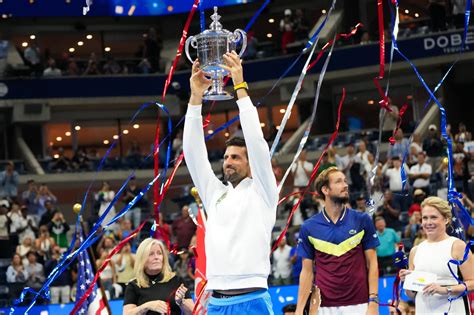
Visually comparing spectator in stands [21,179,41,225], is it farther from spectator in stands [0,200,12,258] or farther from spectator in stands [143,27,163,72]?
spectator in stands [143,27,163,72]

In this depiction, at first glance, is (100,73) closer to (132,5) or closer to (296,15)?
(132,5)

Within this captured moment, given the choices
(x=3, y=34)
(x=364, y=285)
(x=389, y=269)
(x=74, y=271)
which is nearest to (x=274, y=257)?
(x=389, y=269)

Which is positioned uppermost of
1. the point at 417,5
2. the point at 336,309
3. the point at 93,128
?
the point at 417,5

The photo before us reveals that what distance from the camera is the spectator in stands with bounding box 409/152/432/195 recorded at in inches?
699

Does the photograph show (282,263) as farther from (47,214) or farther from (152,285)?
(152,285)

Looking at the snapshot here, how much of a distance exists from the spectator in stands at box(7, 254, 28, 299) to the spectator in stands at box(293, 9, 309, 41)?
537 inches

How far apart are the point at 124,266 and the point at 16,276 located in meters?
2.11

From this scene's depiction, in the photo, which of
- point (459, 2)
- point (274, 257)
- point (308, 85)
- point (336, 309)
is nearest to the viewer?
point (336, 309)

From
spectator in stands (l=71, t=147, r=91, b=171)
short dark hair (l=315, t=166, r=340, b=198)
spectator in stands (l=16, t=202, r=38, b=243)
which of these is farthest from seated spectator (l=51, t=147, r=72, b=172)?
short dark hair (l=315, t=166, r=340, b=198)

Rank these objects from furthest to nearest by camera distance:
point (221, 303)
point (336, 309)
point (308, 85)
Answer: point (308, 85)
point (336, 309)
point (221, 303)

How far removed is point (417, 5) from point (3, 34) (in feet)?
41.6

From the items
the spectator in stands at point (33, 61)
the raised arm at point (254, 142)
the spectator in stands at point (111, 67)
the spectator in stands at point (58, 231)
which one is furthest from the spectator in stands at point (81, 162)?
the raised arm at point (254, 142)

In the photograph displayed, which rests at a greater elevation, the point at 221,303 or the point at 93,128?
the point at 93,128

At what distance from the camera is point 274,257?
15.8 meters
